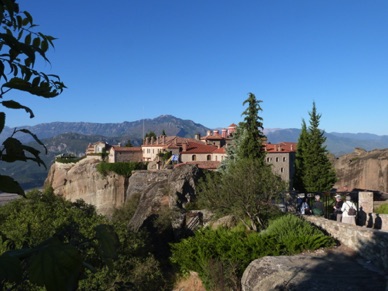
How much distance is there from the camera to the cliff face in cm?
4812

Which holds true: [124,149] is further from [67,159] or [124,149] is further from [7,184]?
[7,184]

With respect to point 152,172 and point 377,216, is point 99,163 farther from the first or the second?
point 377,216

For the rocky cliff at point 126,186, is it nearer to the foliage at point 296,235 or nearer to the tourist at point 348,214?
the foliage at point 296,235

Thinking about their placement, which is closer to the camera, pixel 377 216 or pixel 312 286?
pixel 312 286

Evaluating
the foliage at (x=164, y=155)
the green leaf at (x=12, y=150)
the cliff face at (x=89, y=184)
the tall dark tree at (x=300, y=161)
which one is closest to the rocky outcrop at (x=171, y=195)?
the tall dark tree at (x=300, y=161)

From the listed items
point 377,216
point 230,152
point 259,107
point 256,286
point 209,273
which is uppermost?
point 259,107

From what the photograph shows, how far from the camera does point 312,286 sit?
9875 millimetres

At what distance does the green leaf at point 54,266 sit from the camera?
1056 millimetres

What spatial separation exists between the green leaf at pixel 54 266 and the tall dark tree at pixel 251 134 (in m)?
31.9

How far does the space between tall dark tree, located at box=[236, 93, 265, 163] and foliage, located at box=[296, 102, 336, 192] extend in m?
5.35

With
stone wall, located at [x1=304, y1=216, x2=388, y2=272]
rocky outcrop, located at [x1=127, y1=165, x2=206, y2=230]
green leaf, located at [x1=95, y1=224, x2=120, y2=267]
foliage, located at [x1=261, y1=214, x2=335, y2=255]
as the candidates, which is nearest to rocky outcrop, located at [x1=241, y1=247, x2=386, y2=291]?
stone wall, located at [x1=304, y1=216, x2=388, y2=272]

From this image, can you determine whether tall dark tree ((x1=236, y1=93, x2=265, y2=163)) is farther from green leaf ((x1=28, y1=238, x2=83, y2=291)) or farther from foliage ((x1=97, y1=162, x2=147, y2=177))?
green leaf ((x1=28, y1=238, x2=83, y2=291))

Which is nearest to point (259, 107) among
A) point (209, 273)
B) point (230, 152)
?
point (230, 152)

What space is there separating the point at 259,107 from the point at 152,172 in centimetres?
1537
